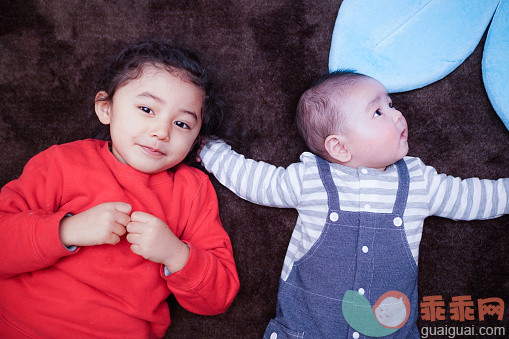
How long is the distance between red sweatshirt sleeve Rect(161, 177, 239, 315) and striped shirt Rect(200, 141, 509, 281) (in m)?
0.11

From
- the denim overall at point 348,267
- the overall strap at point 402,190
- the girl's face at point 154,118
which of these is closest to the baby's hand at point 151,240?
the girl's face at point 154,118

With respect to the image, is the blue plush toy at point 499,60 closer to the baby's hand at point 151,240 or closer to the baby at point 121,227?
the baby at point 121,227

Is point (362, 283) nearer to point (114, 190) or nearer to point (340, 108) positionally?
point (340, 108)

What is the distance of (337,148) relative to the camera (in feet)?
3.72

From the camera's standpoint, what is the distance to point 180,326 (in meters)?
1.24

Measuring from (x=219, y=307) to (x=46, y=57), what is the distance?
3.35 feet

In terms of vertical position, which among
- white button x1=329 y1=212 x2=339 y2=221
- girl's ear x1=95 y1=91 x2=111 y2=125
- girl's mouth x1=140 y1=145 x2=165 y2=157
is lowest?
white button x1=329 y1=212 x2=339 y2=221

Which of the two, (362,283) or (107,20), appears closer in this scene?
(362,283)

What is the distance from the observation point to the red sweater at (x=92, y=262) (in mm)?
944

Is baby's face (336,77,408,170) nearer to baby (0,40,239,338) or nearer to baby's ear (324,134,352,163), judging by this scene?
baby's ear (324,134,352,163)

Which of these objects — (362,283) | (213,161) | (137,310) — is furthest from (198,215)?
(362,283)

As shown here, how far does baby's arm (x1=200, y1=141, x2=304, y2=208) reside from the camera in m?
1.15

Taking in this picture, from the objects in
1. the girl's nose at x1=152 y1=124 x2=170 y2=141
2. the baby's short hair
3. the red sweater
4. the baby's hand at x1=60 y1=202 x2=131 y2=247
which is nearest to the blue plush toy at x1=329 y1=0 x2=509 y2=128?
the baby's short hair

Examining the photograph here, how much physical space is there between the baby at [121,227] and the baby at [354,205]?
8.7 inches
